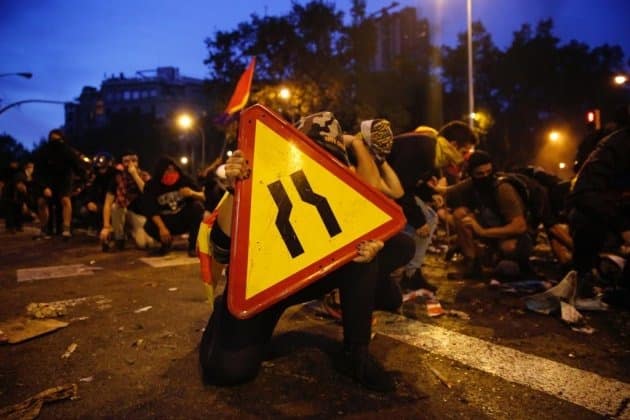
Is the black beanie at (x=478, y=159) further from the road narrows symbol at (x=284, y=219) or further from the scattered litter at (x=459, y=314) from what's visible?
the road narrows symbol at (x=284, y=219)

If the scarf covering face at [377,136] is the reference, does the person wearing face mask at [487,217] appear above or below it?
below

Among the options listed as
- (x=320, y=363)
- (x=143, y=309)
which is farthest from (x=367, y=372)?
(x=143, y=309)

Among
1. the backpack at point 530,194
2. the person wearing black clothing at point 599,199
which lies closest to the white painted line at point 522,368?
the person wearing black clothing at point 599,199

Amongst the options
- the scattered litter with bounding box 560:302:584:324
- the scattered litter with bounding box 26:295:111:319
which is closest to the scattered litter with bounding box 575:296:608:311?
the scattered litter with bounding box 560:302:584:324

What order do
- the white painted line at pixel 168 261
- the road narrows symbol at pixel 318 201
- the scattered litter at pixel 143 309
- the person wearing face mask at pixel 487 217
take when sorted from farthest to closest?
the white painted line at pixel 168 261 → the person wearing face mask at pixel 487 217 → the scattered litter at pixel 143 309 → the road narrows symbol at pixel 318 201

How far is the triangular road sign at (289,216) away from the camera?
7.66 feet

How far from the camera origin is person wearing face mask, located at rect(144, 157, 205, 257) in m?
7.16

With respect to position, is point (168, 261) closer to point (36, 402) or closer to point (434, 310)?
point (434, 310)

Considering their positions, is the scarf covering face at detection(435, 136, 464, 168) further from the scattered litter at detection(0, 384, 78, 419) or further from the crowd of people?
the scattered litter at detection(0, 384, 78, 419)

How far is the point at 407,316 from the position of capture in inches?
159

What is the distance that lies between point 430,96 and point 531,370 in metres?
34.7

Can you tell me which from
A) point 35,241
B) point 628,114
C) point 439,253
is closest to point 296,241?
point 628,114

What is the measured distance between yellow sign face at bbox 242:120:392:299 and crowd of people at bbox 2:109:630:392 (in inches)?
4.3

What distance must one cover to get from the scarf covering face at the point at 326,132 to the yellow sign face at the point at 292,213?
325mm
